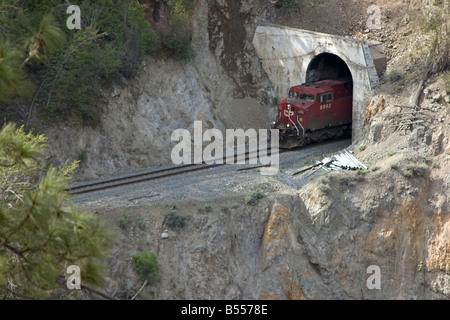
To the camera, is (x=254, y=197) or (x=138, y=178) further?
(x=138, y=178)

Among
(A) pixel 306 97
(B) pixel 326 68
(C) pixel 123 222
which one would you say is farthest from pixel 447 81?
(C) pixel 123 222

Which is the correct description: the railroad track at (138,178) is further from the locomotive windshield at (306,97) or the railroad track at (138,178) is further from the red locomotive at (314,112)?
the locomotive windshield at (306,97)

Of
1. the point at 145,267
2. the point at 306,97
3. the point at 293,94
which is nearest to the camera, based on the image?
the point at 145,267

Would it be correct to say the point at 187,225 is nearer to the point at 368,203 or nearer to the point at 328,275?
the point at 328,275

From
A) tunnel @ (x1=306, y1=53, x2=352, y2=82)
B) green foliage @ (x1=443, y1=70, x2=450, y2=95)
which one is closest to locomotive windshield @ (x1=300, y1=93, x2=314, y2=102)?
tunnel @ (x1=306, y1=53, x2=352, y2=82)

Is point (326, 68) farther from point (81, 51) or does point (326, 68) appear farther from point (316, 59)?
point (81, 51)

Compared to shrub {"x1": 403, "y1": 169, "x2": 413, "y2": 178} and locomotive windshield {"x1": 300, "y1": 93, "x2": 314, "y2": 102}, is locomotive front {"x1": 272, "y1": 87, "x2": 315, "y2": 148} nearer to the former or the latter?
locomotive windshield {"x1": 300, "y1": 93, "x2": 314, "y2": 102}

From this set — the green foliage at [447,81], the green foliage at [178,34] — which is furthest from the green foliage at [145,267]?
the green foliage at [447,81]

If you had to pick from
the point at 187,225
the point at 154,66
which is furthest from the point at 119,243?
the point at 154,66
